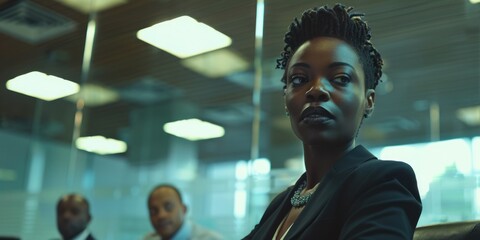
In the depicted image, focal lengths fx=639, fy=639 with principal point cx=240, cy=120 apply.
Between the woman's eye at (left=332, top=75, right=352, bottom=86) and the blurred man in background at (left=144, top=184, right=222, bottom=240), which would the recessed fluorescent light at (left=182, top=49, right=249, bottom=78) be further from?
the woman's eye at (left=332, top=75, right=352, bottom=86)

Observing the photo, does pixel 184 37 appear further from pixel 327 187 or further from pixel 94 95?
pixel 327 187

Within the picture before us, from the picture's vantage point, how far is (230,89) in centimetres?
552

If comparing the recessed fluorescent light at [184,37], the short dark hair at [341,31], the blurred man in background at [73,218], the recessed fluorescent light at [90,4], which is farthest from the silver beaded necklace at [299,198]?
the recessed fluorescent light at [90,4]

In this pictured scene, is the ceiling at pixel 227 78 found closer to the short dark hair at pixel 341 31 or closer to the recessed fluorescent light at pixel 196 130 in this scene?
the recessed fluorescent light at pixel 196 130

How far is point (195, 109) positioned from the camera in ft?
19.3

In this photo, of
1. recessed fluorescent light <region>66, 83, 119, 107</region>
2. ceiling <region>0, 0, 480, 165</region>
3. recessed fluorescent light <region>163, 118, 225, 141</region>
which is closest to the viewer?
ceiling <region>0, 0, 480, 165</region>

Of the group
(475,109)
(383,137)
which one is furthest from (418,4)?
(383,137)

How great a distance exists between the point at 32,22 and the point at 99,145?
154 centimetres

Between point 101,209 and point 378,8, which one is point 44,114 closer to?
point 101,209

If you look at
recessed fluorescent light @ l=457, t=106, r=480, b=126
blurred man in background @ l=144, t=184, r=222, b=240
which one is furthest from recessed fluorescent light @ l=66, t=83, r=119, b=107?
recessed fluorescent light @ l=457, t=106, r=480, b=126

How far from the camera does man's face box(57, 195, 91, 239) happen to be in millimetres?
4359

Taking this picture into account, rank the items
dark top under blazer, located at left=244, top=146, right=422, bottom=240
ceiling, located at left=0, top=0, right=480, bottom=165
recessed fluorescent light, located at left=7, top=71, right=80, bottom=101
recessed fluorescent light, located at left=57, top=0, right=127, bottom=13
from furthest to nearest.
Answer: recessed fluorescent light, located at left=7, top=71, right=80, bottom=101 → recessed fluorescent light, located at left=57, top=0, right=127, bottom=13 → ceiling, located at left=0, top=0, right=480, bottom=165 → dark top under blazer, located at left=244, top=146, right=422, bottom=240

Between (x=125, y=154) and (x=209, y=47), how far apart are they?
2.04m

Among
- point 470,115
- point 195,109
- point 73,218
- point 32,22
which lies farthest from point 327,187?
point 32,22
